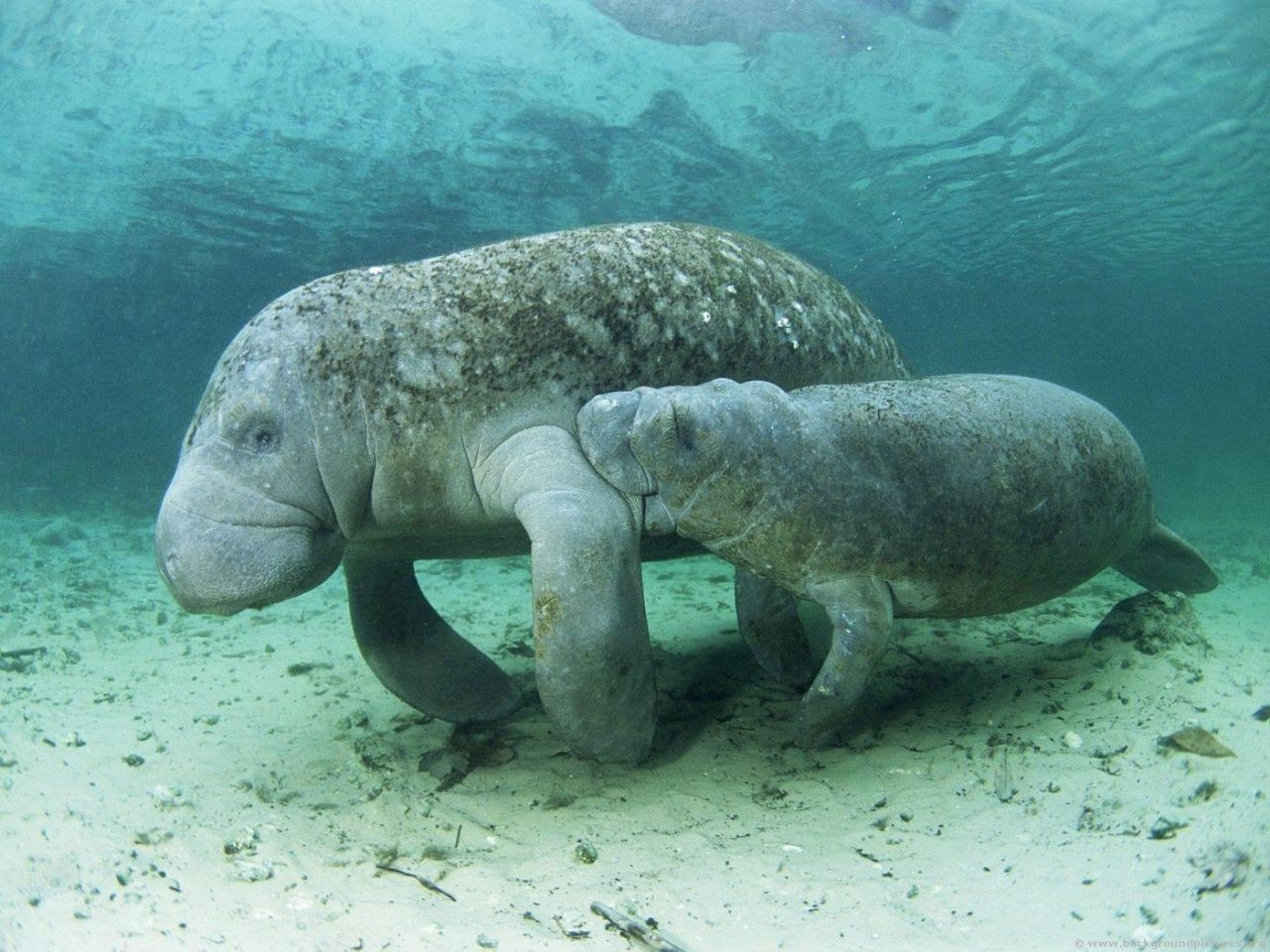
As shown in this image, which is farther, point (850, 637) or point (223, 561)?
point (850, 637)

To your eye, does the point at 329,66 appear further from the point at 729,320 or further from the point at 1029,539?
the point at 1029,539

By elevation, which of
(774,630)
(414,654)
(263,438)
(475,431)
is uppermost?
(475,431)

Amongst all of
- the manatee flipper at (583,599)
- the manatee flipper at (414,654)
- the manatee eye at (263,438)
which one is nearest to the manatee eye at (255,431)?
the manatee eye at (263,438)

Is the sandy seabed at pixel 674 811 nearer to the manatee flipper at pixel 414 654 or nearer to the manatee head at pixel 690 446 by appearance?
→ the manatee flipper at pixel 414 654

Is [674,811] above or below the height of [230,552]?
below

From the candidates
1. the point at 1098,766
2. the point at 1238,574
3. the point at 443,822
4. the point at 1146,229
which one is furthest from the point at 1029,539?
the point at 1146,229

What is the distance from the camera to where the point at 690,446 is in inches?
137

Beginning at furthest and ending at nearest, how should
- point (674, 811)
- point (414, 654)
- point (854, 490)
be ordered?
point (414, 654), point (854, 490), point (674, 811)

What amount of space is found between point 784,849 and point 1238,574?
10885 millimetres

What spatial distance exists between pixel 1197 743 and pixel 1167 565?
100.0 inches

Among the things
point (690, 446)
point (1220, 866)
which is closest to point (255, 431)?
point (690, 446)

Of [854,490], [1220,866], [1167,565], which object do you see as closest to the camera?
[1220,866]

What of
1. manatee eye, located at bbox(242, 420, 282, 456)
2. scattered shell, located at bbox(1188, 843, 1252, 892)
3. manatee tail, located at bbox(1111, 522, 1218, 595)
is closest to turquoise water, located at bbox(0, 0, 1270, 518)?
manatee tail, located at bbox(1111, 522, 1218, 595)

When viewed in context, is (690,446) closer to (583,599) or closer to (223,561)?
(583,599)
